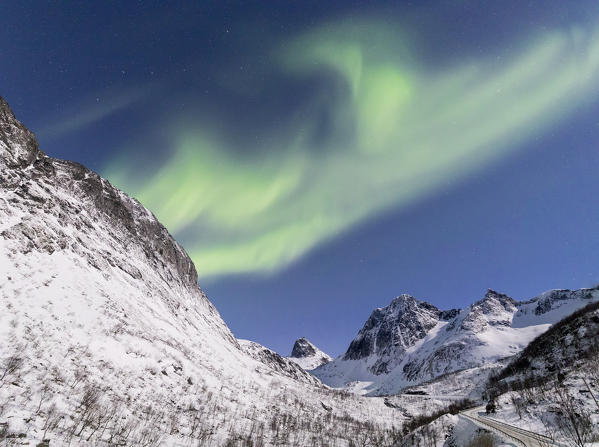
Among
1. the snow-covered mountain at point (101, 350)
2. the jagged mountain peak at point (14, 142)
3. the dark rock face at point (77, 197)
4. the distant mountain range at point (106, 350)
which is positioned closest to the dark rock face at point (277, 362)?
the dark rock face at point (77, 197)

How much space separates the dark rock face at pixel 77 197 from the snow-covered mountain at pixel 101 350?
0.41 m

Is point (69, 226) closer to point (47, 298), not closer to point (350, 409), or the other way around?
point (47, 298)

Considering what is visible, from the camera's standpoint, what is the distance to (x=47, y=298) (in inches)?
1515

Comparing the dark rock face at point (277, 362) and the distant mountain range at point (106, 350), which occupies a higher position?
the dark rock face at point (277, 362)

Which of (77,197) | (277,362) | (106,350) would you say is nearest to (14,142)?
(77,197)

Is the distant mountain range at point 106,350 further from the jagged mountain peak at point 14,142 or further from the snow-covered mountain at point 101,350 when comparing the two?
the jagged mountain peak at point 14,142

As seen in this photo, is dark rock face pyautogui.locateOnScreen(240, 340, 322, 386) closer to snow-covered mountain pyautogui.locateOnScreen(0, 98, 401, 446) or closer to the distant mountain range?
the distant mountain range

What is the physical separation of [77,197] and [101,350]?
2345 inches

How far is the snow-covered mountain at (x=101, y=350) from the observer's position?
84.2 ft

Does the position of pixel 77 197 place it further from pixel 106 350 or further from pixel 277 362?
pixel 277 362

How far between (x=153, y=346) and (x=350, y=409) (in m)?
61.8

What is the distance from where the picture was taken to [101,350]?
3653cm

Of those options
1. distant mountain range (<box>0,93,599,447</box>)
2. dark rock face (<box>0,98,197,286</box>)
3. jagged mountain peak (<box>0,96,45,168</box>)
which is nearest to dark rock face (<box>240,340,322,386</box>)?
dark rock face (<box>0,98,197,286</box>)

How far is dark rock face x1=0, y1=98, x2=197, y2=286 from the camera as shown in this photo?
2293 inches
